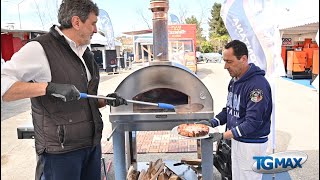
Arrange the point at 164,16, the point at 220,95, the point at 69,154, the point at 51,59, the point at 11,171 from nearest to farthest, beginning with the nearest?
1. the point at 51,59
2. the point at 69,154
3. the point at 164,16
4. the point at 11,171
5. the point at 220,95

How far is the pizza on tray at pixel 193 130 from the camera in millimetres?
2271

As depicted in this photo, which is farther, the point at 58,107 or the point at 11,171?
the point at 11,171

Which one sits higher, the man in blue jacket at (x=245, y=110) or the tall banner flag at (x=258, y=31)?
the tall banner flag at (x=258, y=31)

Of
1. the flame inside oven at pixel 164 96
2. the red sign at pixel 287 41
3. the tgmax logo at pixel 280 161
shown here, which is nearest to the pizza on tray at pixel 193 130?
the tgmax logo at pixel 280 161

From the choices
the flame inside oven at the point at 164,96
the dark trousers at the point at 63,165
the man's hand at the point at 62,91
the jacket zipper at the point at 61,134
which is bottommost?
the dark trousers at the point at 63,165

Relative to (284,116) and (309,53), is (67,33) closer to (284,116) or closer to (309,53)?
(284,116)

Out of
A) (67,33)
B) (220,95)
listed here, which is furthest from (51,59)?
(220,95)

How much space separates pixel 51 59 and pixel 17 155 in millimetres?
3713

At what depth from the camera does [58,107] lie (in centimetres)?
181

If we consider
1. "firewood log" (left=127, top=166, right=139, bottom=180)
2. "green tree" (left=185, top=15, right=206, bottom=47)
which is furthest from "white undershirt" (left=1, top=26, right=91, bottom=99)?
"green tree" (left=185, top=15, right=206, bottom=47)

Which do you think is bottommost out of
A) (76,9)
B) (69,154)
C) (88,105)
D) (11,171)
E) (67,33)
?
(11,171)

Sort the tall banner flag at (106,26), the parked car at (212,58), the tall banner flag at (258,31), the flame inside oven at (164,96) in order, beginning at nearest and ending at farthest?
the flame inside oven at (164,96), the tall banner flag at (258,31), the tall banner flag at (106,26), the parked car at (212,58)

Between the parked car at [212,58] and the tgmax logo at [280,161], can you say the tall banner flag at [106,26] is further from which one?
the parked car at [212,58]

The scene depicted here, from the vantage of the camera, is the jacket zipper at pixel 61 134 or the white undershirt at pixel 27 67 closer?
the white undershirt at pixel 27 67
